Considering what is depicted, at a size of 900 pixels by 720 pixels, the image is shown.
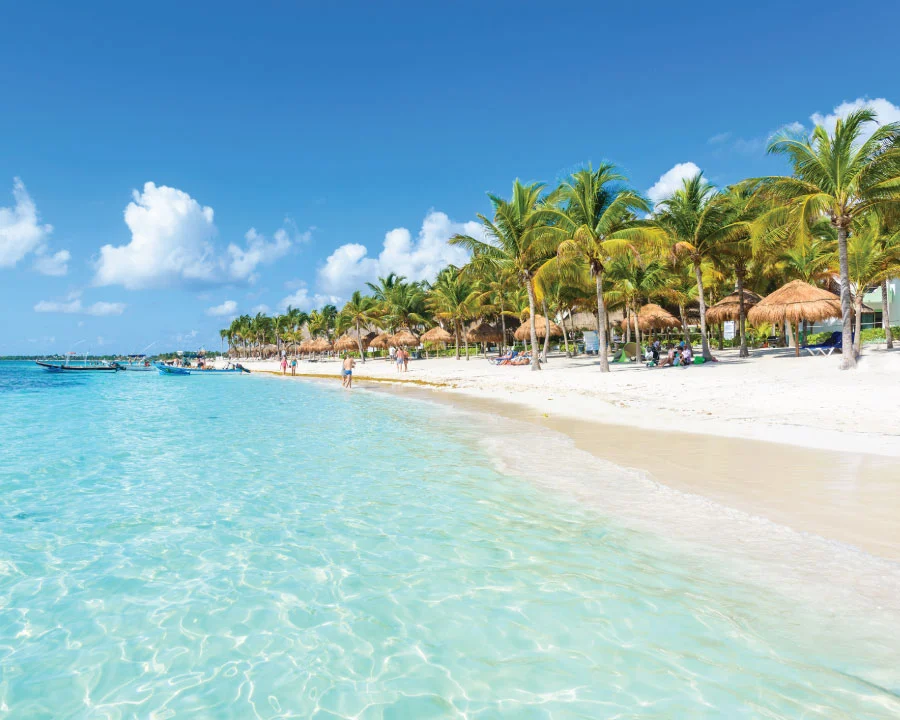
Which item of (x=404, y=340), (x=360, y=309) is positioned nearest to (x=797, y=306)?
(x=404, y=340)

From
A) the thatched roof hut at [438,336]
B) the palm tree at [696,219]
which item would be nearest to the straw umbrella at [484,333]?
the thatched roof hut at [438,336]

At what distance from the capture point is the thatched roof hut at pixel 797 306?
21250 mm

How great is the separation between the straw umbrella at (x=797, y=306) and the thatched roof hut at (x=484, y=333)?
910 inches

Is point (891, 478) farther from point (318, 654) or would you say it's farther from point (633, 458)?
point (318, 654)

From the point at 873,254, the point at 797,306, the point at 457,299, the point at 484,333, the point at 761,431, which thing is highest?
the point at 457,299

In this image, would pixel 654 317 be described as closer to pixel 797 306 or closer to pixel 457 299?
pixel 797 306

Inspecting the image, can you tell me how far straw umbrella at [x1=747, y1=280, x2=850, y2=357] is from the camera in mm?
21250

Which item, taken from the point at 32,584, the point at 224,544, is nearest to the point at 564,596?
the point at 224,544

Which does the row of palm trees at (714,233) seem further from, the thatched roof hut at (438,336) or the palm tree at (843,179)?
the thatched roof hut at (438,336)

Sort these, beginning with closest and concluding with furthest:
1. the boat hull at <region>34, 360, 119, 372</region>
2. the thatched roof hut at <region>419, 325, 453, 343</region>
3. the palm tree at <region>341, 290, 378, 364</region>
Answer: the thatched roof hut at <region>419, 325, 453, 343</region> < the palm tree at <region>341, 290, 378, 364</region> < the boat hull at <region>34, 360, 119, 372</region>

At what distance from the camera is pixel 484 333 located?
44.1 meters

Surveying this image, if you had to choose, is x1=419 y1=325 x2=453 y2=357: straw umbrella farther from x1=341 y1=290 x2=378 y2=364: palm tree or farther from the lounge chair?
the lounge chair

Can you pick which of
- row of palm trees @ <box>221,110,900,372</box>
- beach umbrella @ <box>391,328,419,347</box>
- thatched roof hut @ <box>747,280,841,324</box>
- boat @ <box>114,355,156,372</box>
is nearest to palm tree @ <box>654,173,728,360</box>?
row of palm trees @ <box>221,110,900,372</box>

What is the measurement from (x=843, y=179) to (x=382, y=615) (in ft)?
57.6
